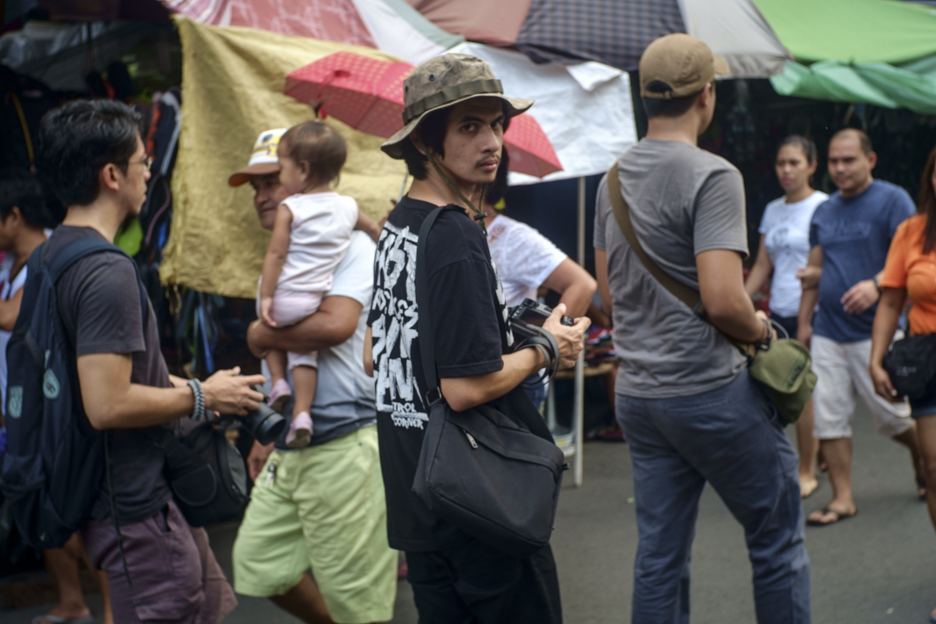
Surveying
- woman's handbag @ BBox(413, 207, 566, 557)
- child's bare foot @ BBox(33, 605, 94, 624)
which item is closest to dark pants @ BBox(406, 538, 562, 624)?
woman's handbag @ BBox(413, 207, 566, 557)

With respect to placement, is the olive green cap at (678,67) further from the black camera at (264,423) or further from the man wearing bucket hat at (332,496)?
the black camera at (264,423)

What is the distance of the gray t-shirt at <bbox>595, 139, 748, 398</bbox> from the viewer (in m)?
2.49

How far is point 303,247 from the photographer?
10.1 feet

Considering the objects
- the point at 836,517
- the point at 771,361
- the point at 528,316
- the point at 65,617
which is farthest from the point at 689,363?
the point at 65,617

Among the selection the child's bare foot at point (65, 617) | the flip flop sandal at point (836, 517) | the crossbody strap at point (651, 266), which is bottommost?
the flip flop sandal at point (836, 517)

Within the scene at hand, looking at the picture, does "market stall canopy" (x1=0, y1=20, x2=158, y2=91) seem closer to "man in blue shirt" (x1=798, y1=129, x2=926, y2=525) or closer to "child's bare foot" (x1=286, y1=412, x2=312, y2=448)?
"child's bare foot" (x1=286, y1=412, x2=312, y2=448)

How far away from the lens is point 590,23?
5531 millimetres

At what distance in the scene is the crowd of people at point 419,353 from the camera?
6.35 feet

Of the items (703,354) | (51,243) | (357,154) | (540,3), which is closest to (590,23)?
(540,3)

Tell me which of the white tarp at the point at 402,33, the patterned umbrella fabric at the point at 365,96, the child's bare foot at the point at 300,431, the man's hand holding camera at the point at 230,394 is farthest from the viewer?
the white tarp at the point at 402,33

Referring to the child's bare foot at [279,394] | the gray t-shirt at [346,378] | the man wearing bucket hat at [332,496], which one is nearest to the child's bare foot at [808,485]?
the man wearing bucket hat at [332,496]

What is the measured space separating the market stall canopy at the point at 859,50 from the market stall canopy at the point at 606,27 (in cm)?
45

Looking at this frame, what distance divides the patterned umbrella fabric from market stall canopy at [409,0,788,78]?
1505 millimetres

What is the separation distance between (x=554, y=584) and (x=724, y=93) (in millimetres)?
6959
